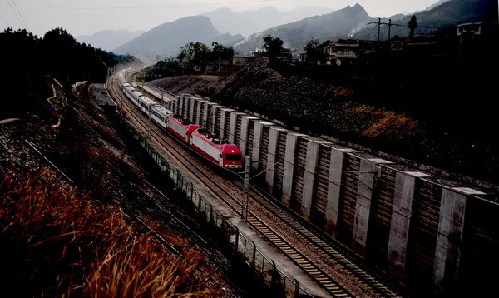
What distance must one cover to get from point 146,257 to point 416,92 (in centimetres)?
3223

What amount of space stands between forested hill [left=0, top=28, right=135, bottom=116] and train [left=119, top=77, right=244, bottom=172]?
16.1 metres

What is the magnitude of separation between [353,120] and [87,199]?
27741 mm

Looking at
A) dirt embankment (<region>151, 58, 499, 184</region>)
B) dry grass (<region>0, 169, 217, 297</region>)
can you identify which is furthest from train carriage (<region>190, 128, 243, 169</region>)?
dry grass (<region>0, 169, 217, 297</region>)

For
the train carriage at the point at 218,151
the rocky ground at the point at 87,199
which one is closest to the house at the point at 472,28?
the train carriage at the point at 218,151

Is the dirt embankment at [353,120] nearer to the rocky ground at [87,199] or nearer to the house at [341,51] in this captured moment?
the rocky ground at [87,199]

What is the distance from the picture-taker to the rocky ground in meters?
8.02

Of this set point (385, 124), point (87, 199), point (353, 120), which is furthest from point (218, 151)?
point (87, 199)

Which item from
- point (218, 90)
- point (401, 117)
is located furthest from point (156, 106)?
point (401, 117)

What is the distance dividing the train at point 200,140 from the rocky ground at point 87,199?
753cm

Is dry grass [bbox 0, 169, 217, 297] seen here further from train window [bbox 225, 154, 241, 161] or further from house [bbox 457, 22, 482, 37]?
house [bbox 457, 22, 482, 37]

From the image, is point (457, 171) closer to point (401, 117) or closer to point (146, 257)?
point (401, 117)

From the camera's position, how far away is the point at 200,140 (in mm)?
40906

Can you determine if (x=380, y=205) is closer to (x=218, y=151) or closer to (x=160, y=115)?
(x=218, y=151)

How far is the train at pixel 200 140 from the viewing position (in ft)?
117
